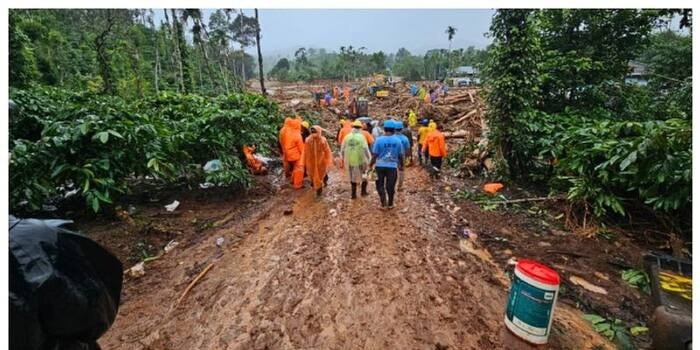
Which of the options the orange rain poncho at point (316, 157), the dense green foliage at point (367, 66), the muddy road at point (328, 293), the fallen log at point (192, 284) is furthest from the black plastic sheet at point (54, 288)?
the dense green foliage at point (367, 66)

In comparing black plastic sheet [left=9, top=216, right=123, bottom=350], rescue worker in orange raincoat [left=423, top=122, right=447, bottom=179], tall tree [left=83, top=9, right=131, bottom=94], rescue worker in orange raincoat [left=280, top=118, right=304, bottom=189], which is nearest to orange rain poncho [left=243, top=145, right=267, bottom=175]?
rescue worker in orange raincoat [left=280, top=118, right=304, bottom=189]

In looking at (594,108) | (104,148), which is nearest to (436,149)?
(594,108)

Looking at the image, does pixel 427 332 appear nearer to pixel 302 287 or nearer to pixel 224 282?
pixel 302 287

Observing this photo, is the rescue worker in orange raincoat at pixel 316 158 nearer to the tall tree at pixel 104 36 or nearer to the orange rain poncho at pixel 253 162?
the orange rain poncho at pixel 253 162

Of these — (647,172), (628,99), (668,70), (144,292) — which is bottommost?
(144,292)

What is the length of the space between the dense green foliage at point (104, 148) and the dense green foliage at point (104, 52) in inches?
196

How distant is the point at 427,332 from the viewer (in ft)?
8.83

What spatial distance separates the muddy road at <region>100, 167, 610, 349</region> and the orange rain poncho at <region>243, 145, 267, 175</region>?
2706 mm

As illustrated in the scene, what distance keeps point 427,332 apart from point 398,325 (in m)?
0.21

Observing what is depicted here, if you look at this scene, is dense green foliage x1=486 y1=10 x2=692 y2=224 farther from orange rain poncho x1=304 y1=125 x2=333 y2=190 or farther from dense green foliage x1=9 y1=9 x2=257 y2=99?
dense green foliage x1=9 y1=9 x2=257 y2=99

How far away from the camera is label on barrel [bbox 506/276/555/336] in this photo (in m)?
2.44

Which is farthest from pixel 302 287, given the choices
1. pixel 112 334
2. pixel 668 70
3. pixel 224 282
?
pixel 668 70

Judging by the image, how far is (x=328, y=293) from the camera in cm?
322

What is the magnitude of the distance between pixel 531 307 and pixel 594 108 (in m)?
7.72
